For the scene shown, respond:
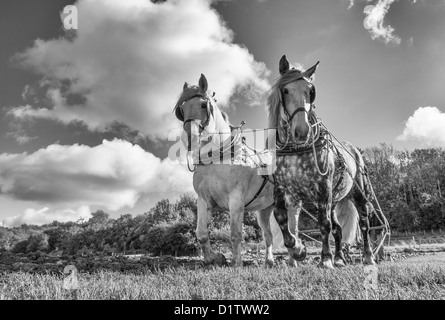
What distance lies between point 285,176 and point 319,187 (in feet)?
2.11

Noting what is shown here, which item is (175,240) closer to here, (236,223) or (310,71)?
(236,223)

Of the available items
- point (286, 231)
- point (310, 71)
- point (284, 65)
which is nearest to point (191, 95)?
point (284, 65)

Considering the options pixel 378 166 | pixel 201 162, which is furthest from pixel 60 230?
pixel 201 162

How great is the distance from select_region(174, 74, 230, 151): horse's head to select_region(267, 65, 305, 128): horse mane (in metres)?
1.27

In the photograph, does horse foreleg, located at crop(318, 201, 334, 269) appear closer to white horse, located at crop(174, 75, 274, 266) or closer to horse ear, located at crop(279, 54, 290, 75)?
white horse, located at crop(174, 75, 274, 266)

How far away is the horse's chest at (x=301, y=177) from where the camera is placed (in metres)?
5.67

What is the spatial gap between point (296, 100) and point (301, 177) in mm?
1362

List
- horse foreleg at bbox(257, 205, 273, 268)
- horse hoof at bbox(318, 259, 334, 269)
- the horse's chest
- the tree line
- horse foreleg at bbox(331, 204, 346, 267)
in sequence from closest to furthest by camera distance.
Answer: horse hoof at bbox(318, 259, 334, 269)
the horse's chest
horse foreleg at bbox(331, 204, 346, 267)
horse foreleg at bbox(257, 205, 273, 268)
the tree line

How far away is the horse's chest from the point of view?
5.67 m

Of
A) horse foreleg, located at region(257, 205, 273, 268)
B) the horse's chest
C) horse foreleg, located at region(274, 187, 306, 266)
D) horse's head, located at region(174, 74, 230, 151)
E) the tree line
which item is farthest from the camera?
the tree line

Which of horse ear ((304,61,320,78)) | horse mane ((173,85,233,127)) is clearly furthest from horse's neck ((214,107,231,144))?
horse ear ((304,61,320,78))

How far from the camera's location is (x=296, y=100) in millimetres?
5602

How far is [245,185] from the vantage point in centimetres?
702

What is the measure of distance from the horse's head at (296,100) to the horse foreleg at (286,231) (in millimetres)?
1099
